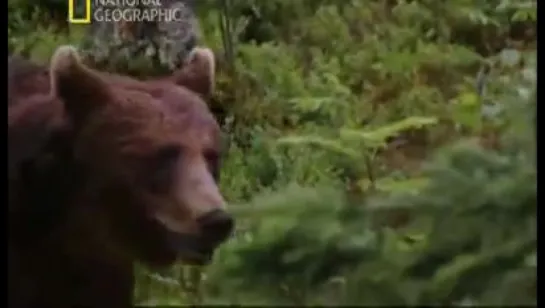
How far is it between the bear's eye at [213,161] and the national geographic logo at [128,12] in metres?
0.29

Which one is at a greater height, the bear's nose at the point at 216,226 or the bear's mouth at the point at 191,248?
the bear's nose at the point at 216,226

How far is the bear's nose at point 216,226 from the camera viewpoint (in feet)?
5.54

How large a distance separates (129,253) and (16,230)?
23cm

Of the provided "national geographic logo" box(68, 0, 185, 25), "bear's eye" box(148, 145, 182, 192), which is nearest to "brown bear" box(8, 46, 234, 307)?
"bear's eye" box(148, 145, 182, 192)

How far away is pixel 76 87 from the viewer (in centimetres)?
176

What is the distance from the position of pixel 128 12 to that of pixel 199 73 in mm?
190

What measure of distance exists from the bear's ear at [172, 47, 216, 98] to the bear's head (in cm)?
4

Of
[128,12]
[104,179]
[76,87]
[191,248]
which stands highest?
[128,12]

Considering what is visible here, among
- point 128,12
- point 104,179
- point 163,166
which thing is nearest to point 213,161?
point 163,166

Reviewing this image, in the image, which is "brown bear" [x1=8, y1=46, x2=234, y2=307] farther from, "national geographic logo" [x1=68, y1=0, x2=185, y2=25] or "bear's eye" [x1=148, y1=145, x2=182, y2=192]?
"national geographic logo" [x1=68, y1=0, x2=185, y2=25]

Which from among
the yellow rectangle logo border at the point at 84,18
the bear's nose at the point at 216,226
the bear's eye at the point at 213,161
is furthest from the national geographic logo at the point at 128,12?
Answer: the bear's nose at the point at 216,226

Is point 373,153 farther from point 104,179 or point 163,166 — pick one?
point 104,179

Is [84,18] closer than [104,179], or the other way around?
[104,179]

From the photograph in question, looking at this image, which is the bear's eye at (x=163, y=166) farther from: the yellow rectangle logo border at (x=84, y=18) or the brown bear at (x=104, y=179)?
the yellow rectangle logo border at (x=84, y=18)
